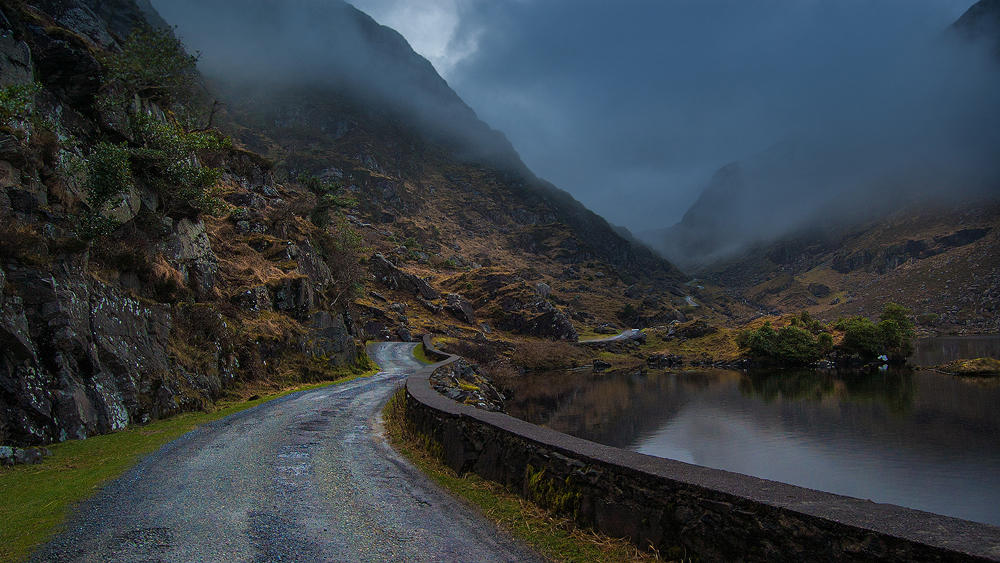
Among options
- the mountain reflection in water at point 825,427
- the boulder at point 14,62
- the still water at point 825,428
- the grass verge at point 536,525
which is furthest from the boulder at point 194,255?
the mountain reflection in water at point 825,427

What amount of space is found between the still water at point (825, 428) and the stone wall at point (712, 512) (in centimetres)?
2030

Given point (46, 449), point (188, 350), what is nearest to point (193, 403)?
point (188, 350)

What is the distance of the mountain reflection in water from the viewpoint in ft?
73.0

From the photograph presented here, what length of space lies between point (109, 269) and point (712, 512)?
20.4 meters

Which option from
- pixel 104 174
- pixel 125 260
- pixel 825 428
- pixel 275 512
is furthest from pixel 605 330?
pixel 275 512

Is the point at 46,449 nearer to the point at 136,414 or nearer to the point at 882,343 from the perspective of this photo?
the point at 136,414

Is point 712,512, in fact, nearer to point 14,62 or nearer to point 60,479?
point 60,479

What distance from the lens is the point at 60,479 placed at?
902cm

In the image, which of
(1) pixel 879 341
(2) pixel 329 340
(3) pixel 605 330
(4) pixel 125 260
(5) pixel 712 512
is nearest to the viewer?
(5) pixel 712 512

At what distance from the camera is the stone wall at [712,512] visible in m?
3.76

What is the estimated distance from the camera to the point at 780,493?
4.90 metres

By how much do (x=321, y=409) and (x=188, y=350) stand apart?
19.7 ft

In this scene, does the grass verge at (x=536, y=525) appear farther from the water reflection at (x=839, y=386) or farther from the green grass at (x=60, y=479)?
the water reflection at (x=839, y=386)

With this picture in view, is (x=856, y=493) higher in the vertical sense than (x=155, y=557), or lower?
lower
